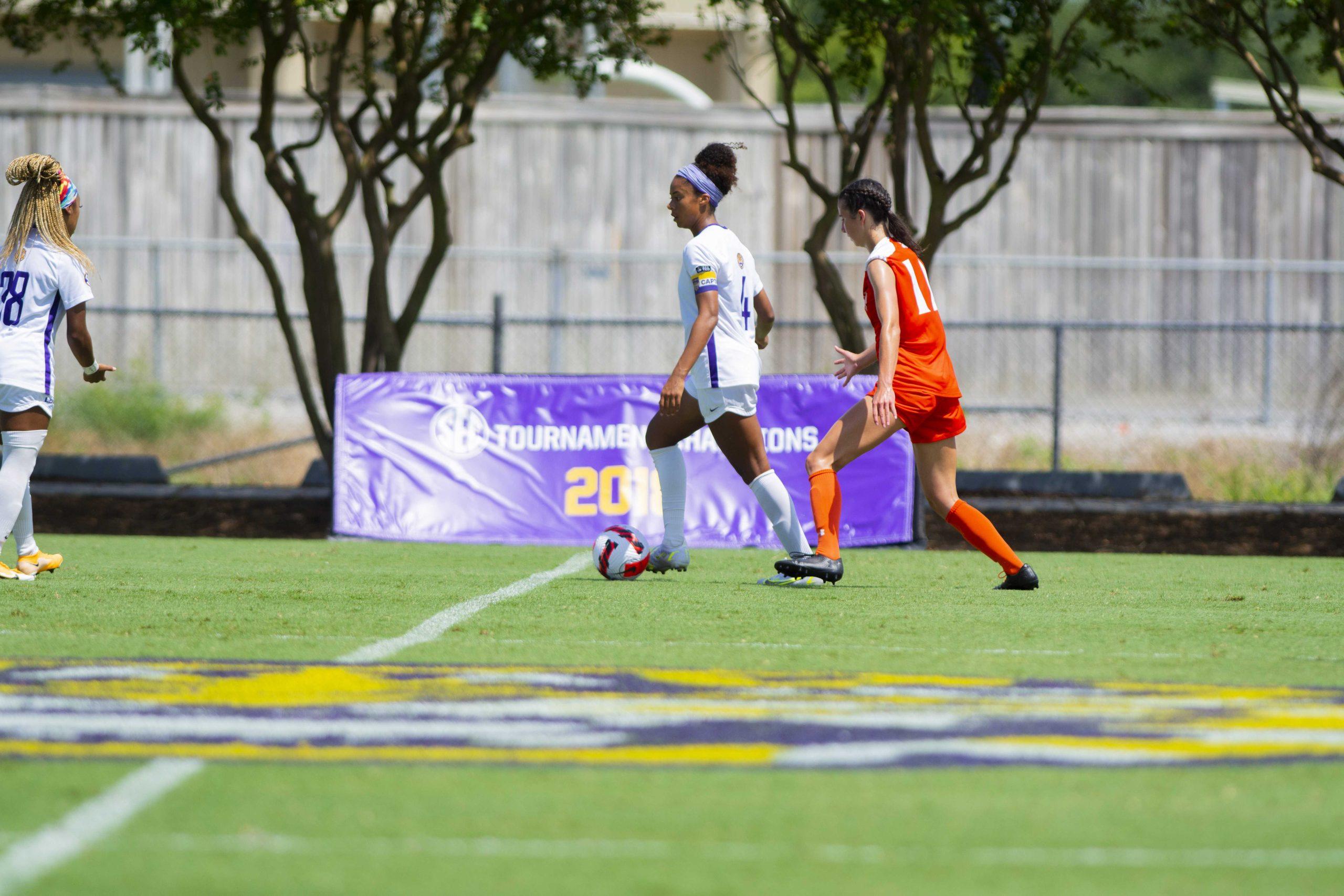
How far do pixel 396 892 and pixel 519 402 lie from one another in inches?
338

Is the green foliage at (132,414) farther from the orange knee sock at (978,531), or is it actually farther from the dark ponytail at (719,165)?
the orange knee sock at (978,531)

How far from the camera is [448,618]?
7.15 m

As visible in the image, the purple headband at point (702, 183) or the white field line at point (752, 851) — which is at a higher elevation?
the purple headband at point (702, 183)

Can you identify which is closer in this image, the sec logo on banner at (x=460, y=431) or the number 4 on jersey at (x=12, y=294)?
the number 4 on jersey at (x=12, y=294)

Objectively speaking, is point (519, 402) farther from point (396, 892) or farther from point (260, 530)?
point (396, 892)

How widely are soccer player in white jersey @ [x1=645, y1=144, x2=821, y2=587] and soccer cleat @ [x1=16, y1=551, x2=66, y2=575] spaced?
318cm

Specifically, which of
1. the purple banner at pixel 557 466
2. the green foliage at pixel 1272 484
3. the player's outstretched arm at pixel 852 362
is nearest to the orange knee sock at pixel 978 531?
the player's outstretched arm at pixel 852 362

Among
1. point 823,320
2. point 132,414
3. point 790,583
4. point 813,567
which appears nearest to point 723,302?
point 813,567

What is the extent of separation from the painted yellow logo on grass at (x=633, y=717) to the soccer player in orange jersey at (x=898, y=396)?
8.73 ft

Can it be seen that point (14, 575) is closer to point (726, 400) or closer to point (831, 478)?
point (726, 400)

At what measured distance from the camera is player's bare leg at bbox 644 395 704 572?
28.3ft

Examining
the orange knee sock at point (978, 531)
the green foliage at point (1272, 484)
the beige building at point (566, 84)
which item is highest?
the beige building at point (566, 84)

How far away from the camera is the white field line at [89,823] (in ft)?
10.8

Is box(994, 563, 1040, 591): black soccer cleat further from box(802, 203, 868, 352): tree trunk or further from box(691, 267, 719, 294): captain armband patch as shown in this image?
box(802, 203, 868, 352): tree trunk
